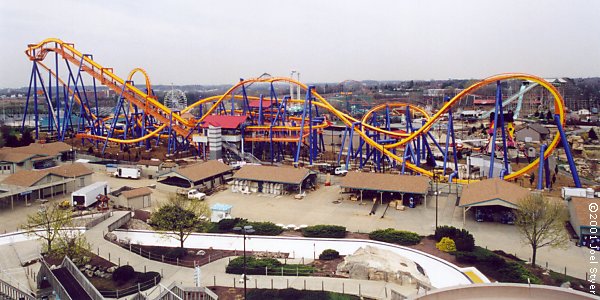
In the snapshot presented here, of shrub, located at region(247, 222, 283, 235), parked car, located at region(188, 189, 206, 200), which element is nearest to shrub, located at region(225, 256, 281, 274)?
shrub, located at region(247, 222, 283, 235)

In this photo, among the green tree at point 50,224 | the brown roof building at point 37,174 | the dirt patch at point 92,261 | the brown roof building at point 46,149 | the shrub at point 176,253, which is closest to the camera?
the dirt patch at point 92,261

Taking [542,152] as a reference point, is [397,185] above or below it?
below

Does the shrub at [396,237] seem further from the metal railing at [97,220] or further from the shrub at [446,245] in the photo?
the metal railing at [97,220]

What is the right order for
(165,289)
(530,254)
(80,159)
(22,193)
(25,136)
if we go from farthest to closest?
(25,136)
(80,159)
(22,193)
(530,254)
(165,289)

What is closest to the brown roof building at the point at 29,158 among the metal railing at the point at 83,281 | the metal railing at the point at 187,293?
the metal railing at the point at 83,281

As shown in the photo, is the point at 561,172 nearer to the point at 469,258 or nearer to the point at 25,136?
the point at 469,258

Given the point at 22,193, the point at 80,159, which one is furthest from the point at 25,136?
the point at 22,193

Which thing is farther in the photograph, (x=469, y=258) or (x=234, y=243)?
(x=234, y=243)
